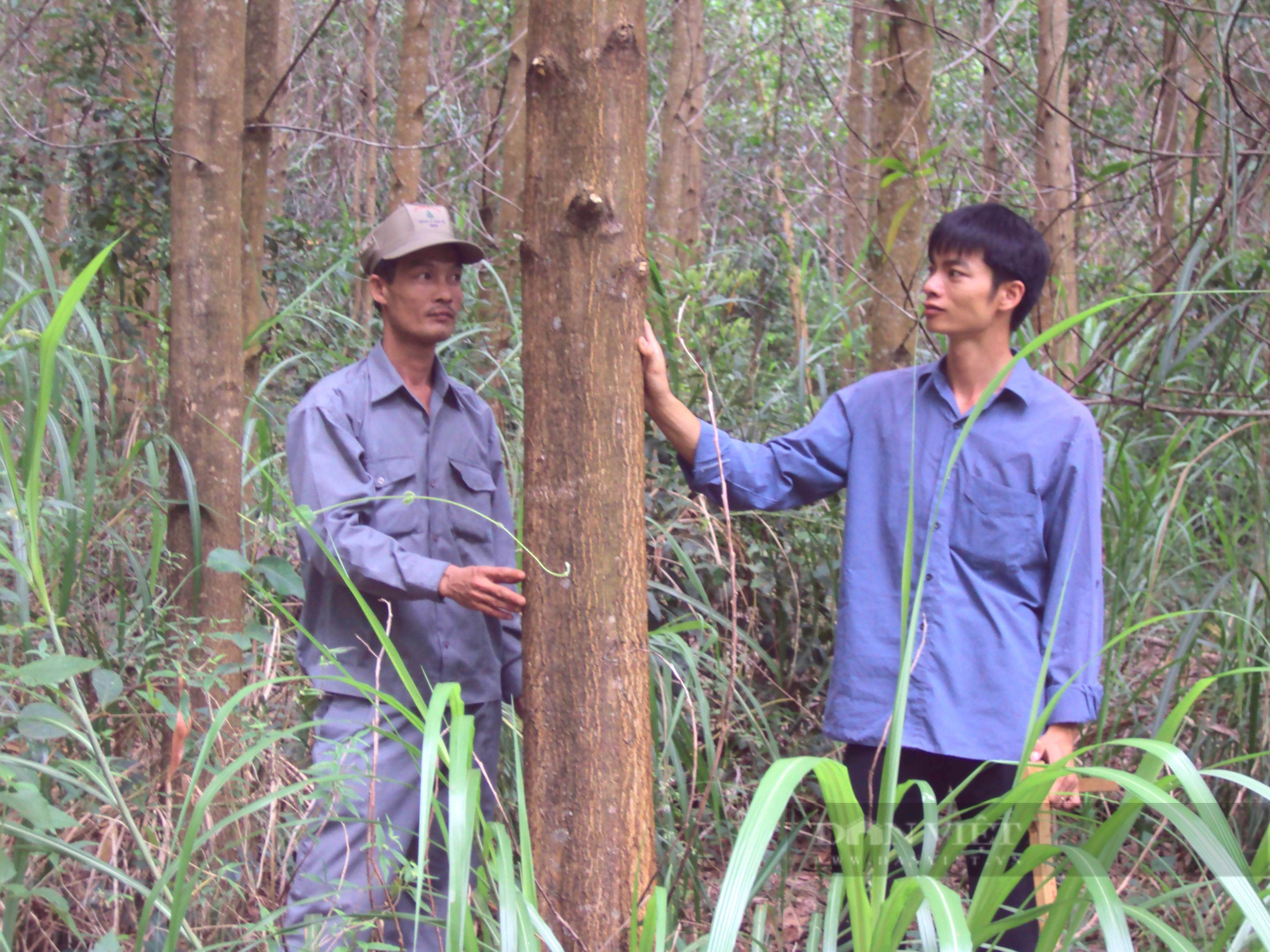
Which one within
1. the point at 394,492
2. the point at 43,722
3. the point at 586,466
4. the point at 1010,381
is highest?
the point at 1010,381

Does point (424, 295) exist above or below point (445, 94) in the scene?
below

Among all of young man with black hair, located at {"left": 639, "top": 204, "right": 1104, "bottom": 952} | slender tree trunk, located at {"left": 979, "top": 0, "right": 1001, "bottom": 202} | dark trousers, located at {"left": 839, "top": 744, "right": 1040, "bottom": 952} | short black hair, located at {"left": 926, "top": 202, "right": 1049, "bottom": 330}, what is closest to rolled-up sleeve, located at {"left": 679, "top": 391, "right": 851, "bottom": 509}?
young man with black hair, located at {"left": 639, "top": 204, "right": 1104, "bottom": 952}

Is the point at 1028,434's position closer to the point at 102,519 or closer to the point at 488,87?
the point at 102,519

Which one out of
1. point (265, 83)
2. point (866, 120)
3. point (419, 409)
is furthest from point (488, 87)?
point (419, 409)

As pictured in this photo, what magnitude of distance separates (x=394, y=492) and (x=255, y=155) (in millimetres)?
2021

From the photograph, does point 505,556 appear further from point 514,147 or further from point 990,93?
point 514,147

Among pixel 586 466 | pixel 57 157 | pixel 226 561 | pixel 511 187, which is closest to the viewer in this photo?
pixel 586 466

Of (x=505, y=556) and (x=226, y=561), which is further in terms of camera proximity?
(x=505, y=556)

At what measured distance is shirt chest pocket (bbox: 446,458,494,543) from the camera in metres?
2.51

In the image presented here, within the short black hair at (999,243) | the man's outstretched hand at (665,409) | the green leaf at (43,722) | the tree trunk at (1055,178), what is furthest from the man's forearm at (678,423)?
the tree trunk at (1055,178)

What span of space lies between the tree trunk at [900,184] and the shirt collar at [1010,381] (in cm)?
103

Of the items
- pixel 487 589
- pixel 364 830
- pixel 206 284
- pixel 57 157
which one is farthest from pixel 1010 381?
pixel 57 157

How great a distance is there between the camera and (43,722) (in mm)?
1883

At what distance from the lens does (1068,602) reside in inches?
92.0
